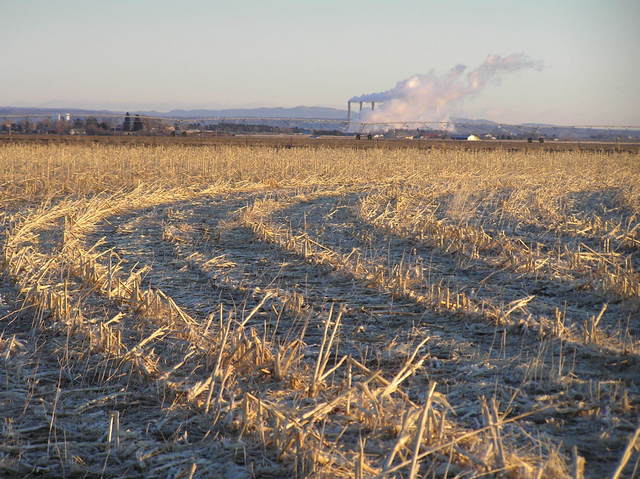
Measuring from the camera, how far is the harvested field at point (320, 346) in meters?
2.76

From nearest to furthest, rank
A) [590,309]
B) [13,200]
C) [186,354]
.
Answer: [186,354] → [590,309] → [13,200]

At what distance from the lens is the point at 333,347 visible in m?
4.10

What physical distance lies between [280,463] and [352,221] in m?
6.49

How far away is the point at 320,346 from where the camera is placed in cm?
405

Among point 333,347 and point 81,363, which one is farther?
point 333,347

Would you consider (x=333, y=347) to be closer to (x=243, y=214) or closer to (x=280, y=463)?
(x=280, y=463)

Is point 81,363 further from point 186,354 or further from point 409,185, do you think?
point 409,185

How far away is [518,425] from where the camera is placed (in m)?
2.99

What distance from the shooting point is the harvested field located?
2756mm

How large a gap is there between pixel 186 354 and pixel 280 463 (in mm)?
1228

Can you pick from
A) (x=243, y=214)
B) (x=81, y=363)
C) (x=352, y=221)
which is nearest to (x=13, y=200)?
(x=243, y=214)

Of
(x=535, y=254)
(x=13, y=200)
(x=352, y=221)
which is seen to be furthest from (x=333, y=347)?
(x=13, y=200)

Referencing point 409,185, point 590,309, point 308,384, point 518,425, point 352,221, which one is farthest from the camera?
point 409,185

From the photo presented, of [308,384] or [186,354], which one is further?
[186,354]
